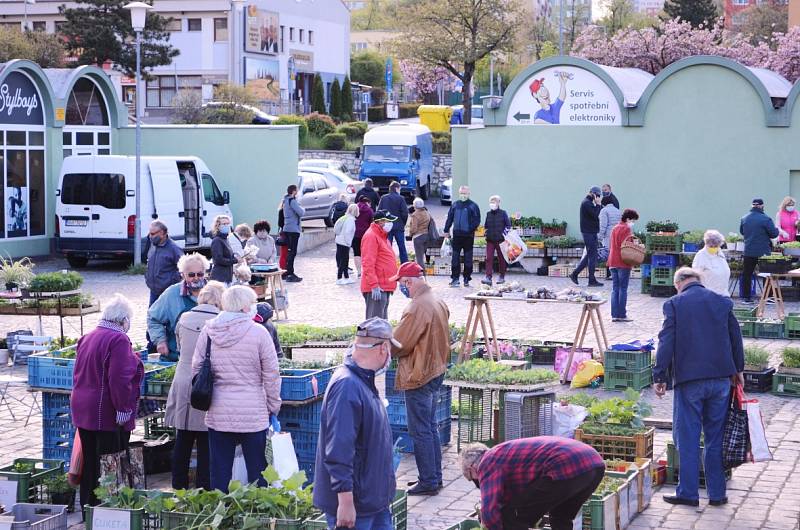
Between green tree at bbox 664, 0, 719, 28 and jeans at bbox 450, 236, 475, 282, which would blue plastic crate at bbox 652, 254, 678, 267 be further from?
green tree at bbox 664, 0, 719, 28

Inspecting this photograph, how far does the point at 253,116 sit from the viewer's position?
53188mm

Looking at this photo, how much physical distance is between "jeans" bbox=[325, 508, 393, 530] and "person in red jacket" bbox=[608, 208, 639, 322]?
12.0 metres

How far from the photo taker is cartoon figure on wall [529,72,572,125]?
96.4ft

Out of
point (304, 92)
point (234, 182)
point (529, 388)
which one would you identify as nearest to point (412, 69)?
point (304, 92)

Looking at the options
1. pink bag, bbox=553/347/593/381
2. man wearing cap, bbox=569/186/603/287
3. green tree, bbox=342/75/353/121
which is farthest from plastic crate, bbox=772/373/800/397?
green tree, bbox=342/75/353/121

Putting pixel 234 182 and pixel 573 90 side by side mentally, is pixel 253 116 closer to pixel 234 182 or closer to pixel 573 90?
pixel 234 182

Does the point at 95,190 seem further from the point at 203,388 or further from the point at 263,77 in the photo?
the point at 263,77

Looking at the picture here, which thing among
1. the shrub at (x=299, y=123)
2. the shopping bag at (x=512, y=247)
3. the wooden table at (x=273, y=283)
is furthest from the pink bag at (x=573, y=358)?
the shrub at (x=299, y=123)

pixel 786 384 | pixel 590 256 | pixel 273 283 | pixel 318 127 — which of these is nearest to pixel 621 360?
pixel 786 384

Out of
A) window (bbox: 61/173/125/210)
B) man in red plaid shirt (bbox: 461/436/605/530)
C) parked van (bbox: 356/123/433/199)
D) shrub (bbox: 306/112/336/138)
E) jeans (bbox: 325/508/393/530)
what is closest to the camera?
jeans (bbox: 325/508/393/530)

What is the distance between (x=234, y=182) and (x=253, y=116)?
22031 millimetres

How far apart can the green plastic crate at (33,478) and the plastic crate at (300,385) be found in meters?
1.78

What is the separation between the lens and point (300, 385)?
9891mm

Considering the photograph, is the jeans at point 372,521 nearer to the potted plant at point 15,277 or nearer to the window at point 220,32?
the potted plant at point 15,277
